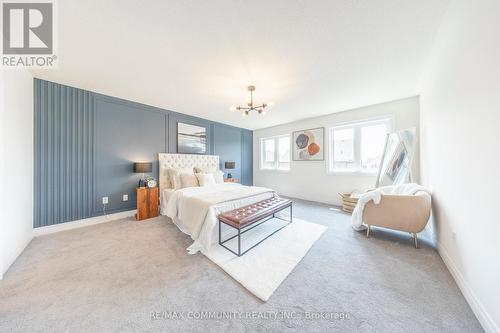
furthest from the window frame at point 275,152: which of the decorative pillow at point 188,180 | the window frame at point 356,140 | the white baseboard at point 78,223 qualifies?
the white baseboard at point 78,223

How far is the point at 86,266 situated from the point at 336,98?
475 cm

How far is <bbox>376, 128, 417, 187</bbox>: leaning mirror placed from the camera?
9.98 ft

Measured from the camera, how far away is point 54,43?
1.88m

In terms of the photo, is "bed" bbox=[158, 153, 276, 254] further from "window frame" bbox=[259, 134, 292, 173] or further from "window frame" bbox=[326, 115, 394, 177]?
"window frame" bbox=[259, 134, 292, 173]

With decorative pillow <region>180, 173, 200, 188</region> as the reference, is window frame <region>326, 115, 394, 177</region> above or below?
above

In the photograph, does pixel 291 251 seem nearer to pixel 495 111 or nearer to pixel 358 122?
pixel 495 111

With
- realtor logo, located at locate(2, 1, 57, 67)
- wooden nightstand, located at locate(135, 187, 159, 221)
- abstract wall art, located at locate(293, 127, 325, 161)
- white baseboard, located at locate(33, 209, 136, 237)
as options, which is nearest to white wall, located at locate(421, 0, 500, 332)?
abstract wall art, located at locate(293, 127, 325, 161)

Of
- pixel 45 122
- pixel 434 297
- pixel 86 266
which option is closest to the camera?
pixel 434 297

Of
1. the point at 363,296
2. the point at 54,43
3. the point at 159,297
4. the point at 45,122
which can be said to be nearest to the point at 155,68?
the point at 54,43

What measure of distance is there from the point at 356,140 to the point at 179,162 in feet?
15.0

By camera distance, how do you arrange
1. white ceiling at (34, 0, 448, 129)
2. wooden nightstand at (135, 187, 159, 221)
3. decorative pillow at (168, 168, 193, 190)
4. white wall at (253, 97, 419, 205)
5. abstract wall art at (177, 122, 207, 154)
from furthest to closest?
abstract wall art at (177, 122, 207, 154) < decorative pillow at (168, 168, 193, 190) < white wall at (253, 97, 419, 205) < wooden nightstand at (135, 187, 159, 221) < white ceiling at (34, 0, 448, 129)

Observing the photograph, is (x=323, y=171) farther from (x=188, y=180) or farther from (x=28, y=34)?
(x=28, y=34)

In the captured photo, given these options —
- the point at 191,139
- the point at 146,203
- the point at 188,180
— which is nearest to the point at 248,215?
the point at 188,180

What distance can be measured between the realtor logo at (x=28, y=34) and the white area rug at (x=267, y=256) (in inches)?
117
